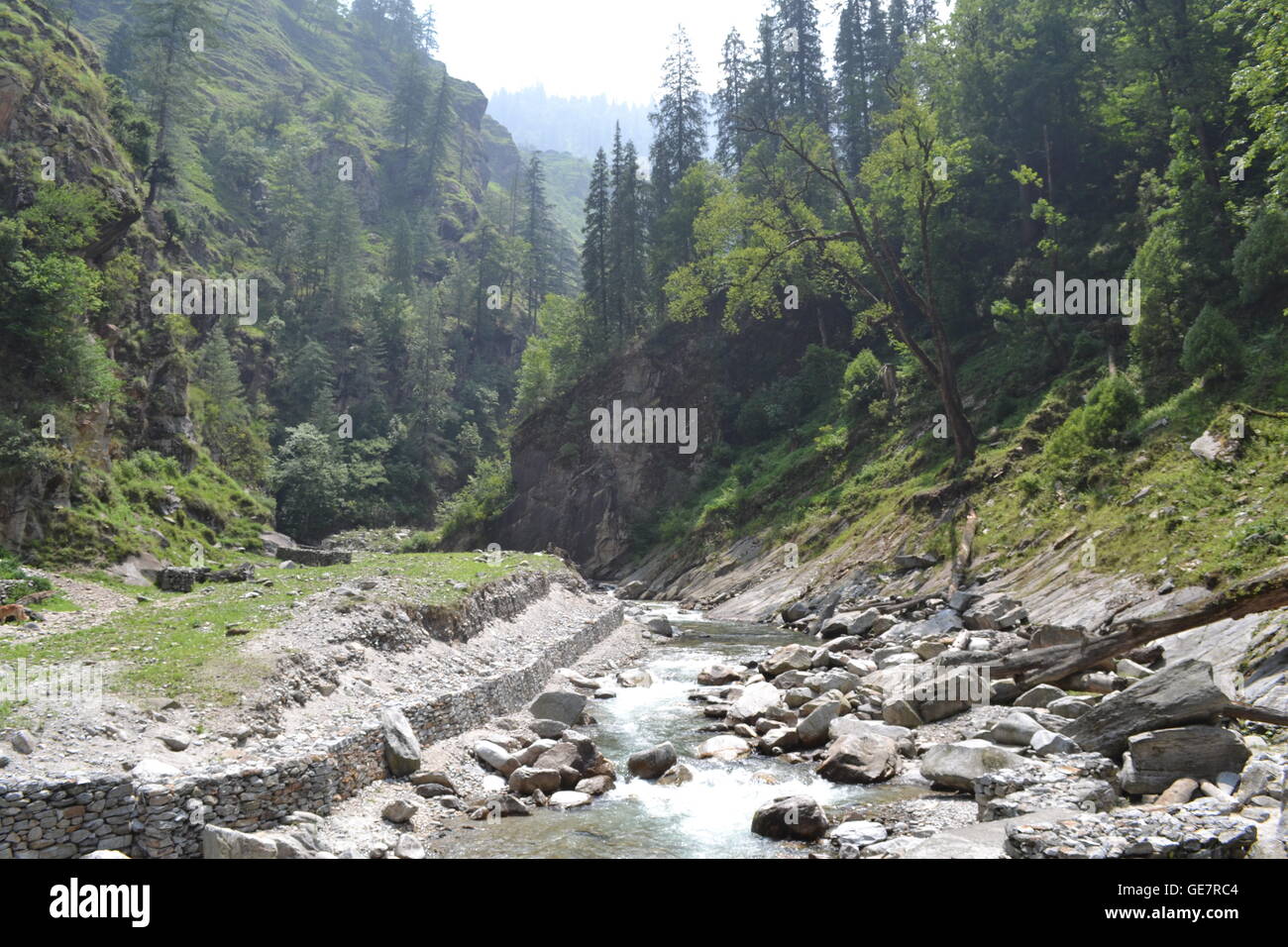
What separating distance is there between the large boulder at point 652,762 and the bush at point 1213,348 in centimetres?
1945

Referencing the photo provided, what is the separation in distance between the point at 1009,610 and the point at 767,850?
1297 cm

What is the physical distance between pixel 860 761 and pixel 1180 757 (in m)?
4.90

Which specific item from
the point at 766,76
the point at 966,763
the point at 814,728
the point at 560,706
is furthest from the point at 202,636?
the point at 766,76

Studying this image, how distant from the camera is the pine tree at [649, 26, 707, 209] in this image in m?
71.5

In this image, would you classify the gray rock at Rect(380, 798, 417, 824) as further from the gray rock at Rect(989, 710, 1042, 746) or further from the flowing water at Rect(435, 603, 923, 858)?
the gray rock at Rect(989, 710, 1042, 746)

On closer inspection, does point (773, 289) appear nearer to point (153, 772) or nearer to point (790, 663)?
point (790, 663)

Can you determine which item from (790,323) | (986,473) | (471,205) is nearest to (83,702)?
(986,473)

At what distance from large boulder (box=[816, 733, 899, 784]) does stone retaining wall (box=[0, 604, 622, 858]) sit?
25.4 feet

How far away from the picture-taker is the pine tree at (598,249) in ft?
227

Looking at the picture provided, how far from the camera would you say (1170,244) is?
2741 centimetres

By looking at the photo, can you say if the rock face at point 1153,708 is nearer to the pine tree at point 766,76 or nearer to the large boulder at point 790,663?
the large boulder at point 790,663

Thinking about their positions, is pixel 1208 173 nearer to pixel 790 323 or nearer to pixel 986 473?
pixel 986 473

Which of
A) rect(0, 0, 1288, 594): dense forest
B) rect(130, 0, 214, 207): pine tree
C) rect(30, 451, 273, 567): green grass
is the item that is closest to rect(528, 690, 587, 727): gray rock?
rect(0, 0, 1288, 594): dense forest
